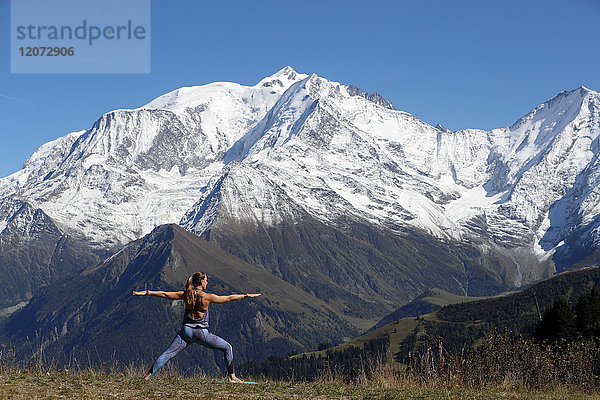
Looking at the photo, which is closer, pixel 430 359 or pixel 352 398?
pixel 352 398

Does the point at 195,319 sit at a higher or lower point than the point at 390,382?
higher

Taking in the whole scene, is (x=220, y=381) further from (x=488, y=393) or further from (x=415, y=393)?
(x=488, y=393)

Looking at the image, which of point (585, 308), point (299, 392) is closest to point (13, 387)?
point (299, 392)

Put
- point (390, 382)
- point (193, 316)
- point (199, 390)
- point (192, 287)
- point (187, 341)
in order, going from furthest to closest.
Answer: point (390, 382) → point (187, 341) → point (193, 316) → point (192, 287) → point (199, 390)

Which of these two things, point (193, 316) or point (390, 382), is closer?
point (193, 316)

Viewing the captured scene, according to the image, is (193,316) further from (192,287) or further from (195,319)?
(192,287)

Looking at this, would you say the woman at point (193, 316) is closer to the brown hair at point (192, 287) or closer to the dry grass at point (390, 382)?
the brown hair at point (192, 287)

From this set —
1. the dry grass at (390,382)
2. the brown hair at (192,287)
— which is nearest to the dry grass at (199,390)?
the dry grass at (390,382)

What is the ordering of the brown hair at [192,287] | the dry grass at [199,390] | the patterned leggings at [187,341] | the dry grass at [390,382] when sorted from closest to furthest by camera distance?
the dry grass at [199,390]
the dry grass at [390,382]
the brown hair at [192,287]
the patterned leggings at [187,341]

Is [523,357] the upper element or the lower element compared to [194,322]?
lower

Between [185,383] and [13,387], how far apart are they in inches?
212

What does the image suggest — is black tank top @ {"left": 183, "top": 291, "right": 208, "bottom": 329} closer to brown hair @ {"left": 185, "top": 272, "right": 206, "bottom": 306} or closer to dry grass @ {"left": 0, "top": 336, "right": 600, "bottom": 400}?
brown hair @ {"left": 185, "top": 272, "right": 206, "bottom": 306}

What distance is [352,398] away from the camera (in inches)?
858

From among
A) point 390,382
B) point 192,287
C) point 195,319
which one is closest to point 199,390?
point 195,319
